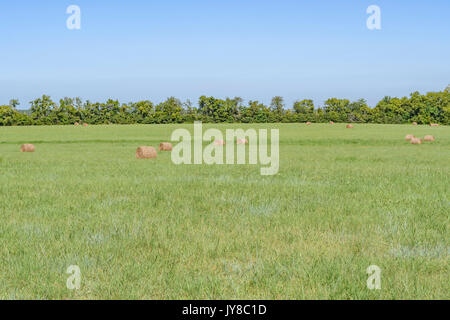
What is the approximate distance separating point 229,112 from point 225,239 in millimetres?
73645

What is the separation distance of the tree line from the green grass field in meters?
64.4

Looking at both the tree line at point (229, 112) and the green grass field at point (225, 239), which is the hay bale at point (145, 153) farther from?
the tree line at point (229, 112)

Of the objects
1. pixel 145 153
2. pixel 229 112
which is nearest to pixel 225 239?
pixel 145 153

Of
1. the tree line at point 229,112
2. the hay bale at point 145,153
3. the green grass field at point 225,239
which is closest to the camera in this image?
the green grass field at point 225,239

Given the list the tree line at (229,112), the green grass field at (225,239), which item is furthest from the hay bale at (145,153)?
the tree line at (229,112)

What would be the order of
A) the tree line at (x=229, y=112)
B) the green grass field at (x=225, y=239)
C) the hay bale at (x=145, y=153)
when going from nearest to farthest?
the green grass field at (x=225, y=239), the hay bale at (x=145, y=153), the tree line at (x=229, y=112)

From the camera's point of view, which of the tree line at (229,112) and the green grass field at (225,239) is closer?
the green grass field at (225,239)

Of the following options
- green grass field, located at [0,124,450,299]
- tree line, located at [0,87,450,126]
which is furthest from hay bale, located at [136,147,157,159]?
tree line, located at [0,87,450,126]

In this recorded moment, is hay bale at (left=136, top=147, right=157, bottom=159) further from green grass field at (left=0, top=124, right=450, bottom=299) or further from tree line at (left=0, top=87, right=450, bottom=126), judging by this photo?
tree line at (left=0, top=87, right=450, bottom=126)

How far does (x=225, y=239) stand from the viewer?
5430 millimetres

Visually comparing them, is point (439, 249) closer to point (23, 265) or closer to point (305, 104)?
point (23, 265)

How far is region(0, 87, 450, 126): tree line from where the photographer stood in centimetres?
7162

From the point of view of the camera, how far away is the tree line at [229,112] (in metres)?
71.6

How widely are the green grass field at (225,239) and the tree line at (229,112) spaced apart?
64448 millimetres
